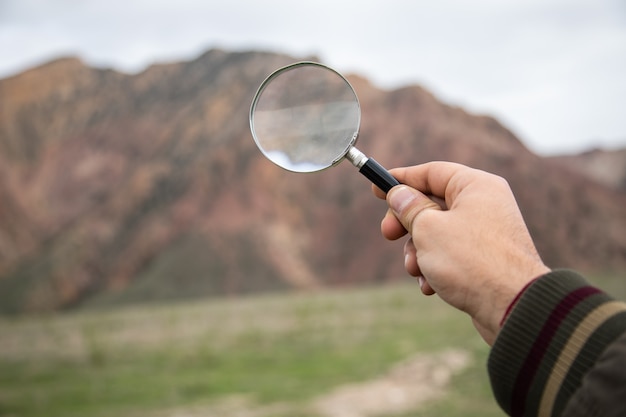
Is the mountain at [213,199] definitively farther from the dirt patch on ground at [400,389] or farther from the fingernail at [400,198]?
the fingernail at [400,198]

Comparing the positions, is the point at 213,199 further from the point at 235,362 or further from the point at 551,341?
the point at 551,341

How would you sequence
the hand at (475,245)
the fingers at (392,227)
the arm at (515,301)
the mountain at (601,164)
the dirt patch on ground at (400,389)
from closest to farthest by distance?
1. the arm at (515,301)
2. the hand at (475,245)
3. the fingers at (392,227)
4. the dirt patch on ground at (400,389)
5. the mountain at (601,164)

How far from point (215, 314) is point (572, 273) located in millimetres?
33808

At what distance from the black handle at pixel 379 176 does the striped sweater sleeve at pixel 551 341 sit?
53 cm

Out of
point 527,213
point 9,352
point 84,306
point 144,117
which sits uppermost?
point 144,117

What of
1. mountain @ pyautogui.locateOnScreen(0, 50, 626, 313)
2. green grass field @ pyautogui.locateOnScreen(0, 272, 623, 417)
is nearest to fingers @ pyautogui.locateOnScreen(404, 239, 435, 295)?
green grass field @ pyautogui.locateOnScreen(0, 272, 623, 417)

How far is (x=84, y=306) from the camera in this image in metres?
53.2

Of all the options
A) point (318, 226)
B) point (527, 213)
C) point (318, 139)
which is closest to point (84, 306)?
point (318, 226)

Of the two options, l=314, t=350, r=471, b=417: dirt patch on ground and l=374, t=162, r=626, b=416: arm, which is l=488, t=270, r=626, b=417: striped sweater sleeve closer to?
l=374, t=162, r=626, b=416: arm

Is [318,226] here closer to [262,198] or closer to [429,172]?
[262,198]

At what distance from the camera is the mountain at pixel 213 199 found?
53.5 m

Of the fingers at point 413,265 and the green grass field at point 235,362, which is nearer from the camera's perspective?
the fingers at point 413,265

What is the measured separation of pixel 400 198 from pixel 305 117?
2.31ft

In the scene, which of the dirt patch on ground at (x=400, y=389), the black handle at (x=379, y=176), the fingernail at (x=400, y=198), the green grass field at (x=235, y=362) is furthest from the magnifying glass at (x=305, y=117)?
the dirt patch on ground at (x=400, y=389)
